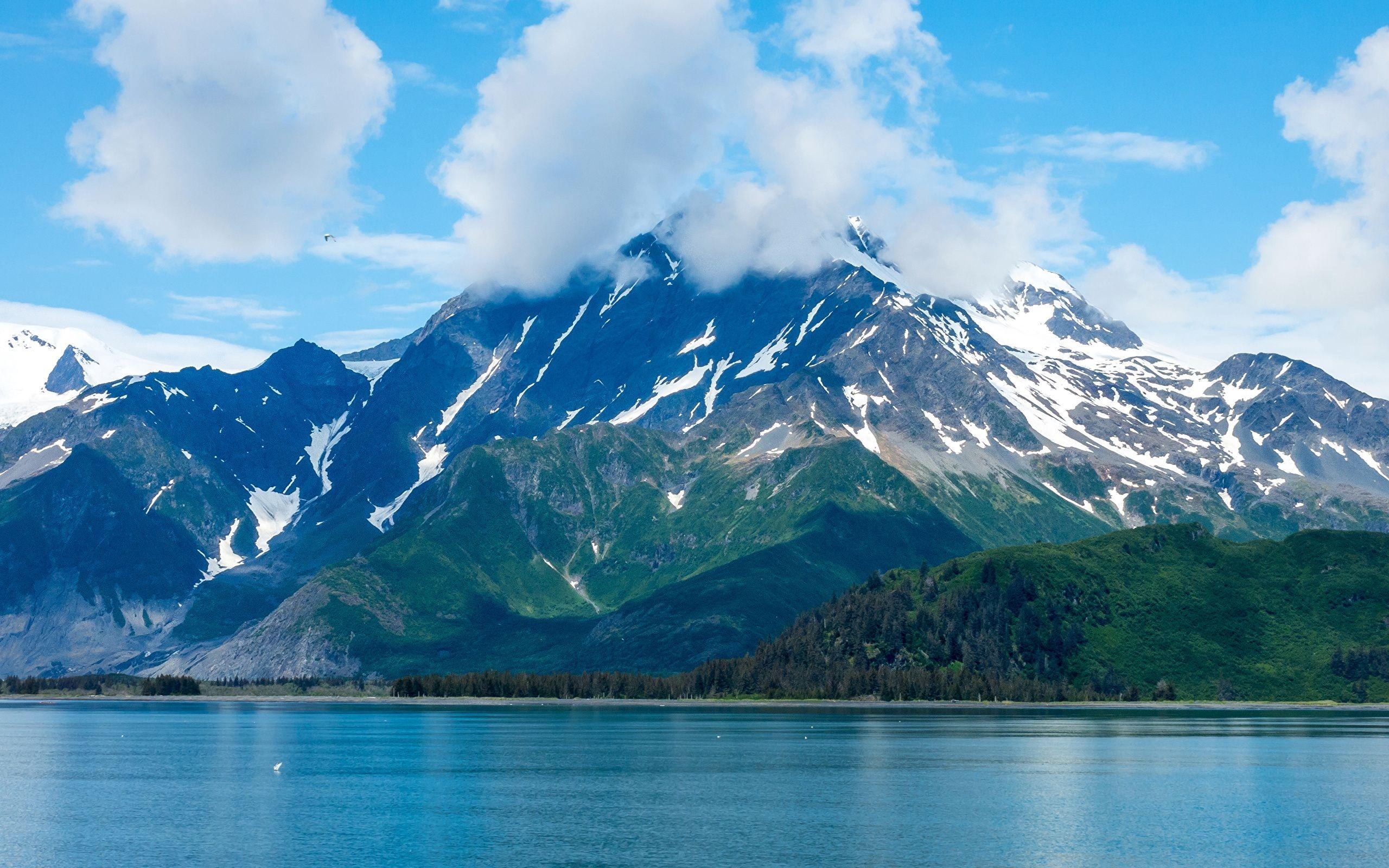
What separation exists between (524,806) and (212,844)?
3726 cm

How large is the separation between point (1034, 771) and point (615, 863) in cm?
8489

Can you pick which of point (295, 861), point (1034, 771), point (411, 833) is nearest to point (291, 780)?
point (411, 833)

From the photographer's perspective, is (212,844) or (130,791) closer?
(212,844)

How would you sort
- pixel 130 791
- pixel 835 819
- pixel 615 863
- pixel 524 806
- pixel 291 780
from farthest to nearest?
pixel 291 780 → pixel 130 791 → pixel 524 806 → pixel 835 819 → pixel 615 863

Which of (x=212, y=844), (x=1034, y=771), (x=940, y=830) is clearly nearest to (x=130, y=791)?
(x=212, y=844)

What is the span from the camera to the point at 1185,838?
424ft

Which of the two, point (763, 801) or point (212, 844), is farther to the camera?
point (763, 801)

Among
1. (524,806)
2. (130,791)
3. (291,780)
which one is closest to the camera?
(524,806)

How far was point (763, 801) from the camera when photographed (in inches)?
6137

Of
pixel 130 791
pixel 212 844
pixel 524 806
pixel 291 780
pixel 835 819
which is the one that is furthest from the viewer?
pixel 291 780

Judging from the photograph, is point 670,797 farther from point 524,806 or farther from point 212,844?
point 212,844

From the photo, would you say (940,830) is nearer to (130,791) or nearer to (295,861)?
(295,861)

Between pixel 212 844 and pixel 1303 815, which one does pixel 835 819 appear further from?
pixel 212 844

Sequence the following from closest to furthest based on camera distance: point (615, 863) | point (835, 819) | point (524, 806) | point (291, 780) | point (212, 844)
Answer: point (615, 863) < point (212, 844) < point (835, 819) < point (524, 806) < point (291, 780)
